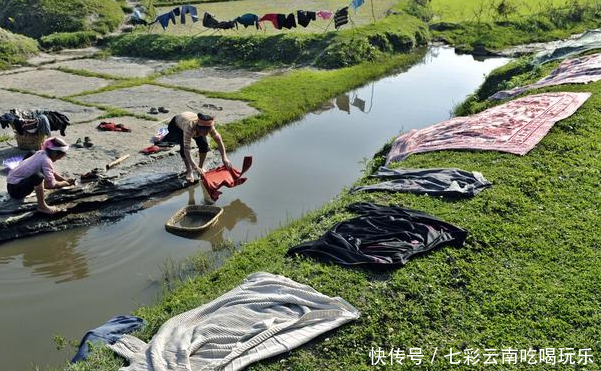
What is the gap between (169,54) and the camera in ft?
65.6

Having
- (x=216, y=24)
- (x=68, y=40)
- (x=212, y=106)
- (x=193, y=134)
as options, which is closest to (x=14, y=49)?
(x=68, y=40)

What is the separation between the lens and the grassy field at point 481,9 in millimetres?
25062

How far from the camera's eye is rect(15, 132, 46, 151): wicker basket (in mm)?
10102

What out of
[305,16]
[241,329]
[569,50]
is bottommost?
[241,329]

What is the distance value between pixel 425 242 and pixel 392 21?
58.8 feet

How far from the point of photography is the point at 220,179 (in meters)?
9.11

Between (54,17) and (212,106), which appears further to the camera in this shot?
(54,17)

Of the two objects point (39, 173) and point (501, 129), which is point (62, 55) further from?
point (501, 129)

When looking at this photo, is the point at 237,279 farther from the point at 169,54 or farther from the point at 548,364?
the point at 169,54

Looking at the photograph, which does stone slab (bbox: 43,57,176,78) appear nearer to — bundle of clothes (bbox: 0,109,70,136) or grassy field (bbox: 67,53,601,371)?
bundle of clothes (bbox: 0,109,70,136)

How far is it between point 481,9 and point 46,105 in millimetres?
18015

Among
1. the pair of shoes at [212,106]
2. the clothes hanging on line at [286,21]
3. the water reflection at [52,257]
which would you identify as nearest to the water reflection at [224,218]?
the water reflection at [52,257]

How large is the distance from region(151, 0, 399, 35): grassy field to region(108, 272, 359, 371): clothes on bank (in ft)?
53.6

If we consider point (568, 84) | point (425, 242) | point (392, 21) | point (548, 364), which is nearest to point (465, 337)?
point (548, 364)
